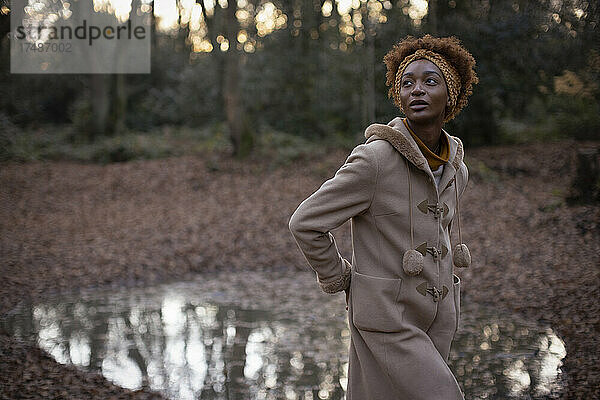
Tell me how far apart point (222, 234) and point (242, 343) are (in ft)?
17.5

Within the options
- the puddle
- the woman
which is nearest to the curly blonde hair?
the woman

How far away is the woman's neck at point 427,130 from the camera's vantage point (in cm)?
267

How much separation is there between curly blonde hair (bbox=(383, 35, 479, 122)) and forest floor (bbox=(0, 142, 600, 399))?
2.91 metres

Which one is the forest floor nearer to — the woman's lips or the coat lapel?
the coat lapel

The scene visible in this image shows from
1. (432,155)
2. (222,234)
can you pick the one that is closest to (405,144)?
(432,155)

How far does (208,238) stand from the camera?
36.7 ft

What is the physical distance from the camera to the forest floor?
595 centimetres

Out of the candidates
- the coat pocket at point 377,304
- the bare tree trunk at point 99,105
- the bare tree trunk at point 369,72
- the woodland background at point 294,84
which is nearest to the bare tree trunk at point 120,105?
the woodland background at point 294,84

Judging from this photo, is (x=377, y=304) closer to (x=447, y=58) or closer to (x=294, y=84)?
(x=447, y=58)

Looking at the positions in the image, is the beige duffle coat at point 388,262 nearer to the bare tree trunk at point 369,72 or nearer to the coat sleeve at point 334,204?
the coat sleeve at point 334,204

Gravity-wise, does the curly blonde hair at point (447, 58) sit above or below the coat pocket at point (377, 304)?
above

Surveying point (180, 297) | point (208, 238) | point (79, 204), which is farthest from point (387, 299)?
point (79, 204)

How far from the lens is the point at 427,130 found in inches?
105

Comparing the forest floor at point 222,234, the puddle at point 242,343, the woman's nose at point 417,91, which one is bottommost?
the puddle at point 242,343
